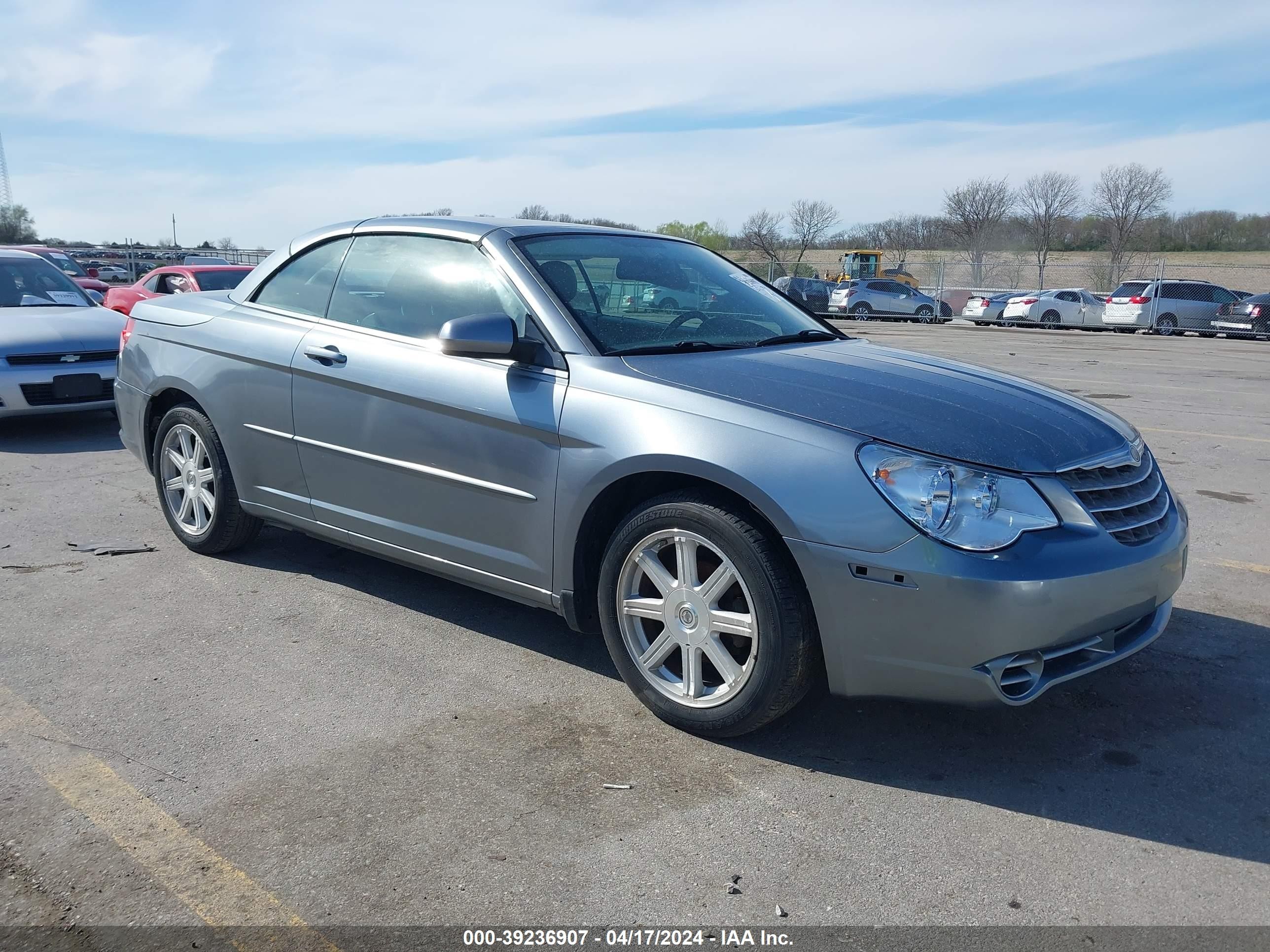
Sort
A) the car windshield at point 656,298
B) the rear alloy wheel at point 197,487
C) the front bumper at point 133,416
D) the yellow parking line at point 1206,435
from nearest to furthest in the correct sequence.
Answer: the car windshield at point 656,298 → the rear alloy wheel at point 197,487 → the front bumper at point 133,416 → the yellow parking line at point 1206,435

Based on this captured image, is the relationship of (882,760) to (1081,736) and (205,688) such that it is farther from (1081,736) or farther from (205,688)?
(205,688)

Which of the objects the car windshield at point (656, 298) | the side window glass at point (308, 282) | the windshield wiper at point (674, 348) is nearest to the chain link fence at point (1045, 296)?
the car windshield at point (656, 298)

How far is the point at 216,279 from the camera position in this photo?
13.3 meters

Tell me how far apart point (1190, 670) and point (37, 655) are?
4388 millimetres

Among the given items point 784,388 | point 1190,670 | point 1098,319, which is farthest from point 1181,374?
point 1098,319

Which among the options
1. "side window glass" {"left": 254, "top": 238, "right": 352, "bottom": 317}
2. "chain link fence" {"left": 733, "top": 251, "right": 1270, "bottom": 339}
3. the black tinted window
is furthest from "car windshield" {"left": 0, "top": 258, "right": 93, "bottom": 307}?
the black tinted window

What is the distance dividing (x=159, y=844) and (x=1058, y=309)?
32251mm

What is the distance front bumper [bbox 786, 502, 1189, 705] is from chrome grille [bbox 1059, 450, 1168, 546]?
0.08 m

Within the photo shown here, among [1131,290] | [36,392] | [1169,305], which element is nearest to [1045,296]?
[1131,290]

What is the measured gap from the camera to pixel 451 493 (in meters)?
3.94

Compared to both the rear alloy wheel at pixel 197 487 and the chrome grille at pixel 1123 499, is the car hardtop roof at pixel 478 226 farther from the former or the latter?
the chrome grille at pixel 1123 499

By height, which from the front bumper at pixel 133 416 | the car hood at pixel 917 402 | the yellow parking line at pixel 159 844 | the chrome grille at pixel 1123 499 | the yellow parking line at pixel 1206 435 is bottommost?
the yellow parking line at pixel 159 844

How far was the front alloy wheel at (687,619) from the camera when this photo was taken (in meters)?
3.27

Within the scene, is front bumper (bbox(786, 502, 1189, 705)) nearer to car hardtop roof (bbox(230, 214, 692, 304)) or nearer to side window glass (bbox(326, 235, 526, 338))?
side window glass (bbox(326, 235, 526, 338))
